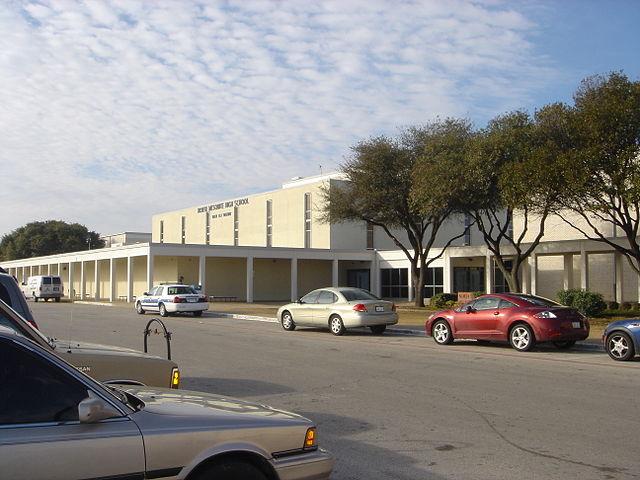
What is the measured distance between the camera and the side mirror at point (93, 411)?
3.52 m

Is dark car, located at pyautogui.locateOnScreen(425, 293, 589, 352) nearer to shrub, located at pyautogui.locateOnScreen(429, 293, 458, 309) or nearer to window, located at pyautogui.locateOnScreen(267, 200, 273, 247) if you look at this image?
shrub, located at pyautogui.locateOnScreen(429, 293, 458, 309)

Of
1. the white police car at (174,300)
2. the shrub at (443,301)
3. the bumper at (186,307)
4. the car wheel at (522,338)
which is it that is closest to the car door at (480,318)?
the car wheel at (522,338)

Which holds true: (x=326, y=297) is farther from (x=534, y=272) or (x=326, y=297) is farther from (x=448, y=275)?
(x=448, y=275)

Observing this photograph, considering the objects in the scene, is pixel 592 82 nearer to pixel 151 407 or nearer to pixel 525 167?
pixel 525 167

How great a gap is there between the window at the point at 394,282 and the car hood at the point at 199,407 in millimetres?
45546

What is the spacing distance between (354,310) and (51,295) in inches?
1488

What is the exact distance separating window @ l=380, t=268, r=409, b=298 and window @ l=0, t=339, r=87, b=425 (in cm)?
4667

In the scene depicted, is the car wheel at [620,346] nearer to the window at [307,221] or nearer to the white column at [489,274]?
Result: the white column at [489,274]

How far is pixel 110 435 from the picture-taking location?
3588mm

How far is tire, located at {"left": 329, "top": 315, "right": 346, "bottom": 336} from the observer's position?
20.1 meters

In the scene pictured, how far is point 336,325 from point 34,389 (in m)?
16.9

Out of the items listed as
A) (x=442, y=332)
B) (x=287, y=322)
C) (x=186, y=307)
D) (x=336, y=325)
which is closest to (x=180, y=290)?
(x=186, y=307)

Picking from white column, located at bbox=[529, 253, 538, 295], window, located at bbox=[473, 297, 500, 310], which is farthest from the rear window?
white column, located at bbox=[529, 253, 538, 295]

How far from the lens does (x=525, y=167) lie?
22922mm
